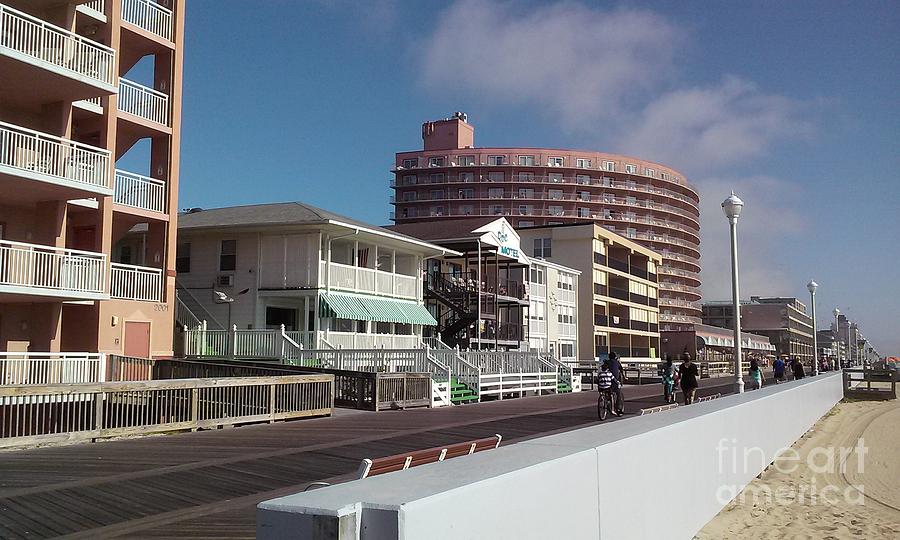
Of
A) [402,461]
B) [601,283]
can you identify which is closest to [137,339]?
[402,461]

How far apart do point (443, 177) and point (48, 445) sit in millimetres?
96170

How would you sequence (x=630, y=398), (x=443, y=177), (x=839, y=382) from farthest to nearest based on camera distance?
1. (x=443, y=177)
2. (x=839, y=382)
3. (x=630, y=398)

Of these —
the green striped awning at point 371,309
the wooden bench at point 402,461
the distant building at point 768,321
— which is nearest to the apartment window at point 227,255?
the green striped awning at point 371,309

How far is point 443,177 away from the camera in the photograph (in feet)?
352

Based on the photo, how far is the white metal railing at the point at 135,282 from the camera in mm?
23734

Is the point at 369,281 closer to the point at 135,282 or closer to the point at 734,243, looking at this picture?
the point at 135,282

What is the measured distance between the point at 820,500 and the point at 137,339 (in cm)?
2030

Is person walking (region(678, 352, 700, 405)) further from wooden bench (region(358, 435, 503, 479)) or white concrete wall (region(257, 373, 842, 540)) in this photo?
wooden bench (region(358, 435, 503, 479))

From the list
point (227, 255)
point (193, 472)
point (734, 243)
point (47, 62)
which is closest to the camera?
point (193, 472)

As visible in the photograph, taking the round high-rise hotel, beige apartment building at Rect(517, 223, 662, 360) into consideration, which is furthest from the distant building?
beige apartment building at Rect(517, 223, 662, 360)

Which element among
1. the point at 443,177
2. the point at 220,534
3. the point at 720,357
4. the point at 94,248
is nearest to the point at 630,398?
the point at 94,248

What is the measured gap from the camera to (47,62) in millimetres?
19516

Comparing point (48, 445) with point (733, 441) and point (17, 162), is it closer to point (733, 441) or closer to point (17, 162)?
point (17, 162)

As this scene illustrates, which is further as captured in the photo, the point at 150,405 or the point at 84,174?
the point at 84,174
